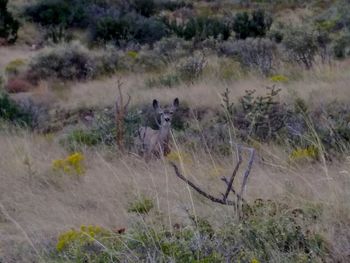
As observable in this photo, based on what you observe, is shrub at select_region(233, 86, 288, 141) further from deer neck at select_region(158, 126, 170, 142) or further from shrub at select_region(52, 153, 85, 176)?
shrub at select_region(52, 153, 85, 176)

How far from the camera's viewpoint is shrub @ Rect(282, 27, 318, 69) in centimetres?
1444

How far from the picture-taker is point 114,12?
2692 centimetres

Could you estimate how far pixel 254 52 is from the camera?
1611 cm

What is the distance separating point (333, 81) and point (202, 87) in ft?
7.61

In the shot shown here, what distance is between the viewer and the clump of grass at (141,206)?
434 cm

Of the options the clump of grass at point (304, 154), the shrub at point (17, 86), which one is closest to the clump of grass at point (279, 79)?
the clump of grass at point (304, 154)

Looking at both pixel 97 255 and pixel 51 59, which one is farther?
pixel 51 59

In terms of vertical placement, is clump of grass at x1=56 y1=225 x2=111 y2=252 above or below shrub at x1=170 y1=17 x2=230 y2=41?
above

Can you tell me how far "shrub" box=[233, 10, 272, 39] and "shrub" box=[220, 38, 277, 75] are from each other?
11.3 ft

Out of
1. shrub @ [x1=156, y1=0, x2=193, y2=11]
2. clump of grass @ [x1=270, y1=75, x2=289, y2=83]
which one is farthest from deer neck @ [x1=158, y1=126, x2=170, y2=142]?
shrub @ [x1=156, y1=0, x2=193, y2=11]

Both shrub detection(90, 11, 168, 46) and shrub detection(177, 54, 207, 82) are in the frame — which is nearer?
shrub detection(177, 54, 207, 82)

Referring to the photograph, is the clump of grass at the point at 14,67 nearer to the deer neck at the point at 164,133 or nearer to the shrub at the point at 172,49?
the shrub at the point at 172,49

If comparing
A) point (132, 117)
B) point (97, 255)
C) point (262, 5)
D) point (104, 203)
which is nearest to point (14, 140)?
point (132, 117)

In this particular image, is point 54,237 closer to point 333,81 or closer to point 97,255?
point 97,255
